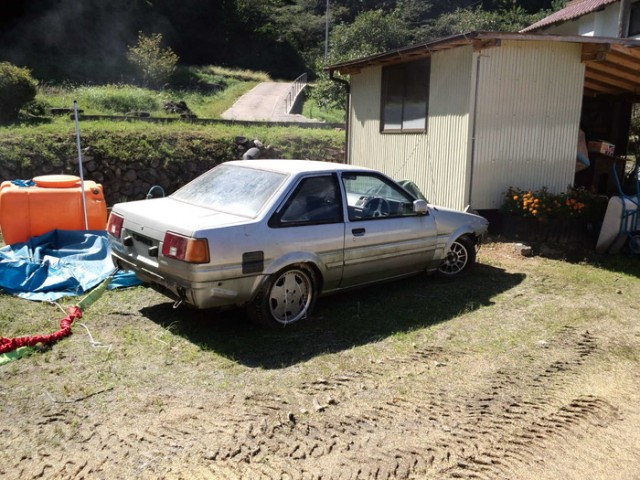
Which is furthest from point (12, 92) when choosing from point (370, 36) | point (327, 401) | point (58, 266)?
point (370, 36)

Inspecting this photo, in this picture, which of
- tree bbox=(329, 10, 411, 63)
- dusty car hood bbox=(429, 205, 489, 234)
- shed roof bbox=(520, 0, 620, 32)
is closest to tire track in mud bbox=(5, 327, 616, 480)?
dusty car hood bbox=(429, 205, 489, 234)

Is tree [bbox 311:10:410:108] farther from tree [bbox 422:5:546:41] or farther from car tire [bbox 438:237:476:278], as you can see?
car tire [bbox 438:237:476:278]

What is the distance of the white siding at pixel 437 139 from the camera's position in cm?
901

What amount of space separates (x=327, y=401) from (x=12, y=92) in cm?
1822

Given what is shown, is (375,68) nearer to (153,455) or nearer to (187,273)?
(187,273)

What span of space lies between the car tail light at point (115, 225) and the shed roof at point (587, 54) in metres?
5.50

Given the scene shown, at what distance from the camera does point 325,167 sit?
5.80 meters

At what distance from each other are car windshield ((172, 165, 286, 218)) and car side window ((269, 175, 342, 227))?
7.9 inches

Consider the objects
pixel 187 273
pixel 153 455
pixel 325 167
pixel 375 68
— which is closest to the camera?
pixel 153 455

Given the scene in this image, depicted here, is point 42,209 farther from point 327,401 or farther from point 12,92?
point 12,92

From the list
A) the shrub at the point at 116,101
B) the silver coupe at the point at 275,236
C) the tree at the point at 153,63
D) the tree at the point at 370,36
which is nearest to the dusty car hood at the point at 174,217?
the silver coupe at the point at 275,236

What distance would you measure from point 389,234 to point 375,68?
19.0 feet

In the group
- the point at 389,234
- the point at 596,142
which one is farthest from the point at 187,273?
the point at 596,142

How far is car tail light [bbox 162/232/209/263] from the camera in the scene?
461 cm
